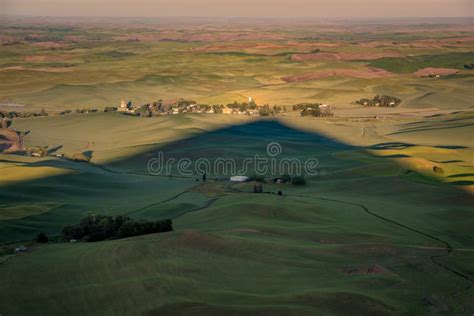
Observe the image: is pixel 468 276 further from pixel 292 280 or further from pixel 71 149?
pixel 71 149

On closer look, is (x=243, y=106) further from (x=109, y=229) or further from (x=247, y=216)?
(x=109, y=229)

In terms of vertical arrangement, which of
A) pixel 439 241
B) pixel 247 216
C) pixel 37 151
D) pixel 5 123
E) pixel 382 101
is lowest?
pixel 37 151

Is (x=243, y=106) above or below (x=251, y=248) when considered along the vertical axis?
below

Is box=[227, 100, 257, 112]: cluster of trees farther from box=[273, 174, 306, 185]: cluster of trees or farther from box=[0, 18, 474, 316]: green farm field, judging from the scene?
box=[273, 174, 306, 185]: cluster of trees

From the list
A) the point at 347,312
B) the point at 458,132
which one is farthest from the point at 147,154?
the point at 347,312

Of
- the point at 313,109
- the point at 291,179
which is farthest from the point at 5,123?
the point at 291,179

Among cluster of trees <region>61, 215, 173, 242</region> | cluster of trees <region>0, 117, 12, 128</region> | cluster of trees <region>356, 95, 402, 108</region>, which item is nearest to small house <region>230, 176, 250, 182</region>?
cluster of trees <region>61, 215, 173, 242</region>
